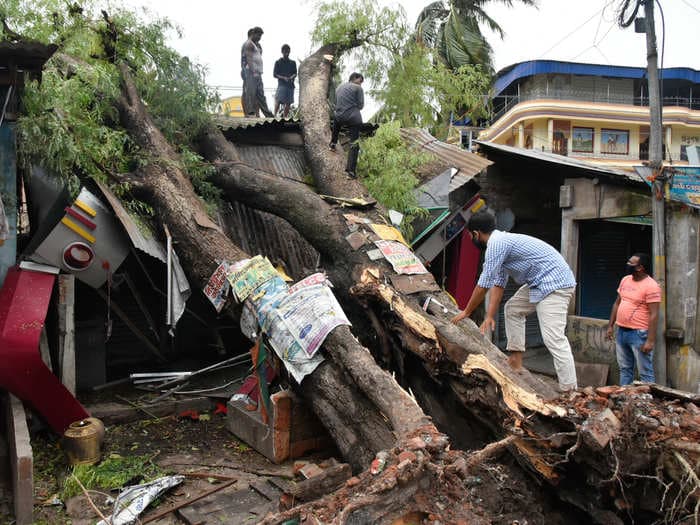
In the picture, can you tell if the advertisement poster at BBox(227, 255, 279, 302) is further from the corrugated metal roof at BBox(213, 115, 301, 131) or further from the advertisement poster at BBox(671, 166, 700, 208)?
the advertisement poster at BBox(671, 166, 700, 208)

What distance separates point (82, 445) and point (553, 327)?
440cm

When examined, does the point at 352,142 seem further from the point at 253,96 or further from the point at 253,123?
the point at 253,96

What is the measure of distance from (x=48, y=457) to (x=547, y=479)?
4564 millimetres

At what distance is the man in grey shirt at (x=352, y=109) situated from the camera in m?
7.74

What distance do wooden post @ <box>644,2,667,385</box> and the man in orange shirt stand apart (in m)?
0.36

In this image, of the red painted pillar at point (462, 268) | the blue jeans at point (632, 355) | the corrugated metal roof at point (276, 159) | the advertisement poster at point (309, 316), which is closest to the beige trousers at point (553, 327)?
the advertisement poster at point (309, 316)

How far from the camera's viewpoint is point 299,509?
274 centimetres

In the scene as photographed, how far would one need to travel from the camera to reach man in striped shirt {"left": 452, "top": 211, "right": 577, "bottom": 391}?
15.3 ft

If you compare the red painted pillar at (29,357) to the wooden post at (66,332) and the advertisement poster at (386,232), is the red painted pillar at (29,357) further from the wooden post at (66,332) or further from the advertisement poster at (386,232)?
the advertisement poster at (386,232)

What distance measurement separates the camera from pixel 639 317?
6.27m

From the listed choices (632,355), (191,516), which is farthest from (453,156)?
(191,516)

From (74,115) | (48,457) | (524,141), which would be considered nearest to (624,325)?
(48,457)

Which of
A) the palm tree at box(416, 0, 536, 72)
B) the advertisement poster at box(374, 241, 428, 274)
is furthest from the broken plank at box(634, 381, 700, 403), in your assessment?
the palm tree at box(416, 0, 536, 72)

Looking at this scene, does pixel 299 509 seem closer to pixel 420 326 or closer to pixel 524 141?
pixel 420 326
